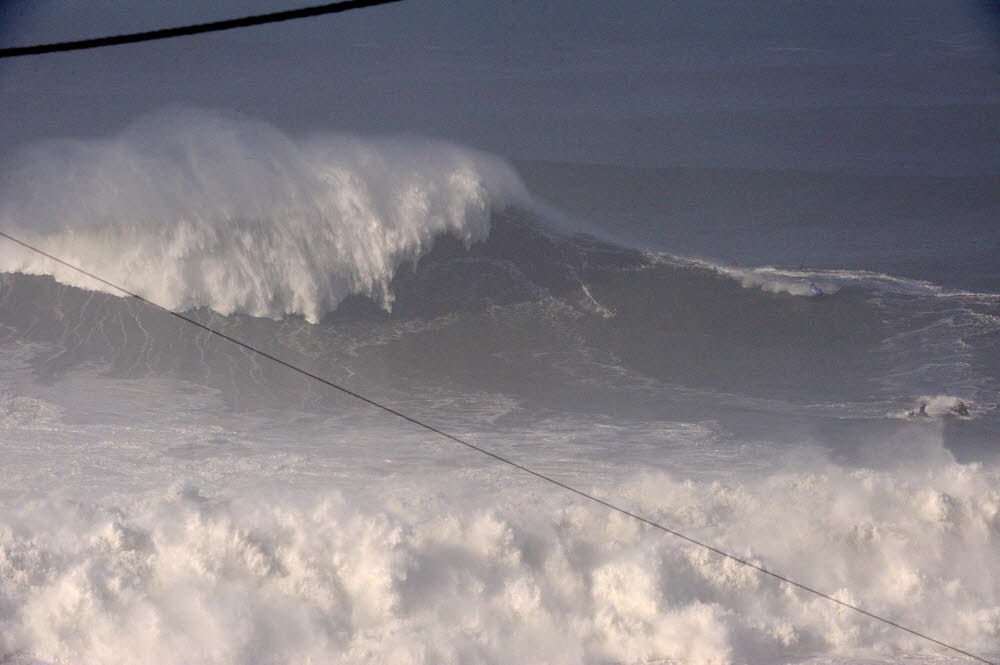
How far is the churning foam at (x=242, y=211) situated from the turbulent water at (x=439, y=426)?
6 centimetres

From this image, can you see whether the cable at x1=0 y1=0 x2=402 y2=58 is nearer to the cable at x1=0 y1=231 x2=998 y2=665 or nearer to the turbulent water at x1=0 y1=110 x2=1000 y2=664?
the turbulent water at x1=0 y1=110 x2=1000 y2=664

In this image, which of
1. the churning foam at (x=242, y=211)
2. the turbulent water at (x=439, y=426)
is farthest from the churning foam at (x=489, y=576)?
the churning foam at (x=242, y=211)

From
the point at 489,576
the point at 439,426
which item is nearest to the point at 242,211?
the point at 439,426

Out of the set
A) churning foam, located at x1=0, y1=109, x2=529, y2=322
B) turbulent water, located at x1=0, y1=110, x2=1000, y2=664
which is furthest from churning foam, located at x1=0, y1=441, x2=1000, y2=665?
churning foam, located at x1=0, y1=109, x2=529, y2=322

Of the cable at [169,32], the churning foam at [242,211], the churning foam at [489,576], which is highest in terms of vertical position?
the cable at [169,32]

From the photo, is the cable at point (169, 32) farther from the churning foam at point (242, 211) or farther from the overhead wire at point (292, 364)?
the churning foam at point (242, 211)

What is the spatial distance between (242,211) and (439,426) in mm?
6011

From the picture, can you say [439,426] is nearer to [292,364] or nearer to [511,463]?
[511,463]

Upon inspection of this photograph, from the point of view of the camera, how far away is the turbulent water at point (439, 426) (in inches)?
372

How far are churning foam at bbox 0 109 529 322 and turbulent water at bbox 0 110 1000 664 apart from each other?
60 mm

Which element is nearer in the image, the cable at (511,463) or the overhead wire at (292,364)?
the overhead wire at (292,364)

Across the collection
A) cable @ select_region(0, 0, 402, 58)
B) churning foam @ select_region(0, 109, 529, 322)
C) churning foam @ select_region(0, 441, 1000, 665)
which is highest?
cable @ select_region(0, 0, 402, 58)

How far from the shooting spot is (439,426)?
13.1 meters

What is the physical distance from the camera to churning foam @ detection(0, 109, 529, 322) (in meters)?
16.2
